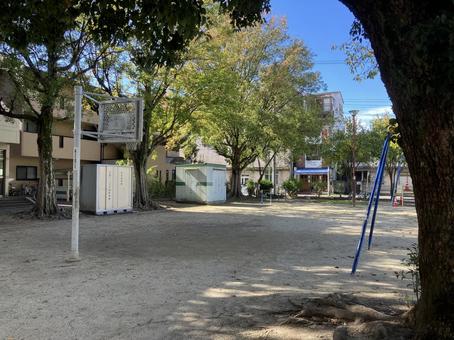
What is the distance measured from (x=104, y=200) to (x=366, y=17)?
57.2 ft

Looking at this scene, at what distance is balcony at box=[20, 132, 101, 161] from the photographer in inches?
1097

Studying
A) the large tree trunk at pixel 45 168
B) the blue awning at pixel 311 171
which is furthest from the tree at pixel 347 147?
the large tree trunk at pixel 45 168

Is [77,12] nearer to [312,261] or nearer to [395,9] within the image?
[395,9]

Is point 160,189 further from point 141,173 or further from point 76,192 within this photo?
point 76,192

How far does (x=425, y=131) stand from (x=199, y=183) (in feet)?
81.1

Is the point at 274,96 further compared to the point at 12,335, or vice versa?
the point at 274,96

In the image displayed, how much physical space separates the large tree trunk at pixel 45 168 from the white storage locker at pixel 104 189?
2166mm

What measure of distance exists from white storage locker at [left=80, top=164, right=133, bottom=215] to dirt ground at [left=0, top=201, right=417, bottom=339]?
5423mm

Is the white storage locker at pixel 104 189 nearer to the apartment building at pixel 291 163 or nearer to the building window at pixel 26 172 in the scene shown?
the building window at pixel 26 172

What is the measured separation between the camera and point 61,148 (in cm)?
3056

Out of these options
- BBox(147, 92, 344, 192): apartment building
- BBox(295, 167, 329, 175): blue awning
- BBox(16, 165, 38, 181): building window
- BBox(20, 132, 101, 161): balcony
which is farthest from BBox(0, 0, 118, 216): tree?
BBox(295, 167, 329, 175): blue awning

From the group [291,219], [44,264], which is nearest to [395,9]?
[44,264]

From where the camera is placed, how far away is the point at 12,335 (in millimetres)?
4562

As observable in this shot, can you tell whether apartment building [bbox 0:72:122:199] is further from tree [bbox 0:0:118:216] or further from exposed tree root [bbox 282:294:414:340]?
exposed tree root [bbox 282:294:414:340]
